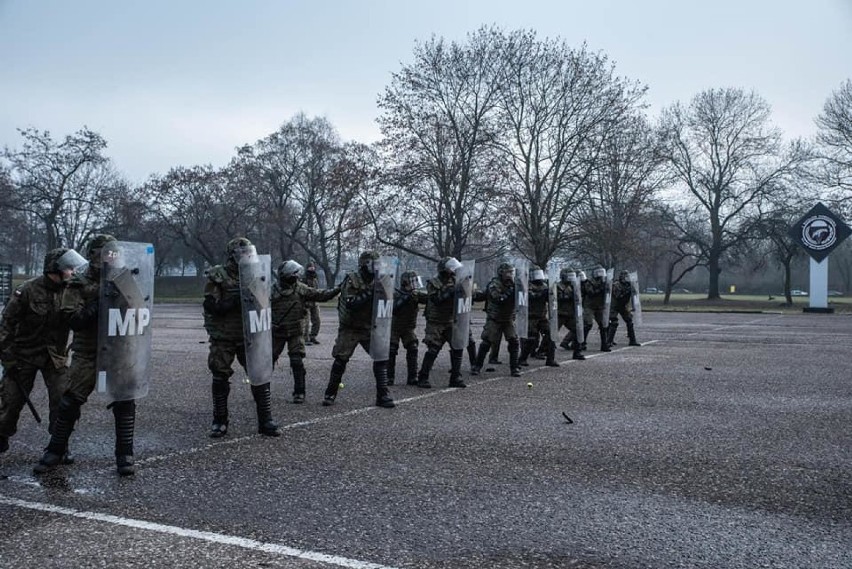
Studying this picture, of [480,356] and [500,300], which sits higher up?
[500,300]

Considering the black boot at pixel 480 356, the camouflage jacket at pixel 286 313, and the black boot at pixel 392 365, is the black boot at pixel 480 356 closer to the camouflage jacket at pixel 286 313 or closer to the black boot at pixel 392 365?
the black boot at pixel 392 365

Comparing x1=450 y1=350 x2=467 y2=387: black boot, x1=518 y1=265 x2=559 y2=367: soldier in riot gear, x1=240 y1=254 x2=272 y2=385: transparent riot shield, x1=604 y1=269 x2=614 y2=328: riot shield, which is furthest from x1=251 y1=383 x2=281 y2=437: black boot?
x1=604 y1=269 x2=614 y2=328: riot shield

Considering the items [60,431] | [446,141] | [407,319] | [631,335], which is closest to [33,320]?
[60,431]

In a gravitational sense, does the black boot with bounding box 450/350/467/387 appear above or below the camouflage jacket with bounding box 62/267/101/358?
below

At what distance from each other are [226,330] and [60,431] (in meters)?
1.83

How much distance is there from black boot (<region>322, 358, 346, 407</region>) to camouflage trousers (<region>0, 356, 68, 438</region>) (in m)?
3.35

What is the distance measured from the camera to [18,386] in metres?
6.27

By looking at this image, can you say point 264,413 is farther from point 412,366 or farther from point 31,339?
point 412,366

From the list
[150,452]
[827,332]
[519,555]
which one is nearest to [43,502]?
[150,452]

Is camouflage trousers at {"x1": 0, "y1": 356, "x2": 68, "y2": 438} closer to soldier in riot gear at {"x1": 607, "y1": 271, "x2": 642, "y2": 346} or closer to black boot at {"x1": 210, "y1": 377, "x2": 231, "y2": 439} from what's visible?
black boot at {"x1": 210, "y1": 377, "x2": 231, "y2": 439}

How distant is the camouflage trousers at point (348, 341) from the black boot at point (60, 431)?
358 cm

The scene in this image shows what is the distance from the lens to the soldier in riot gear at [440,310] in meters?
11.0

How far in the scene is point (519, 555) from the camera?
13.4ft

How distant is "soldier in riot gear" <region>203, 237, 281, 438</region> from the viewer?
7164mm
